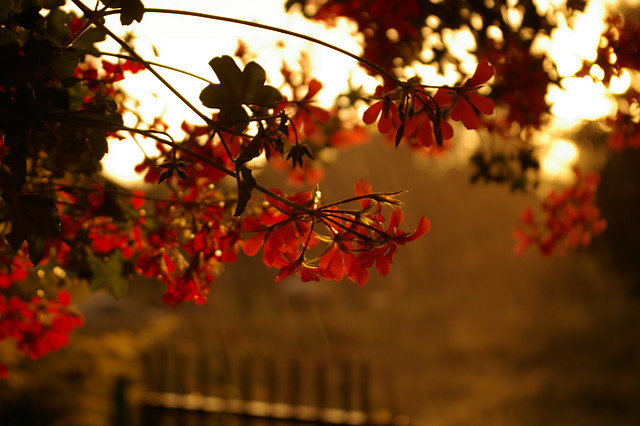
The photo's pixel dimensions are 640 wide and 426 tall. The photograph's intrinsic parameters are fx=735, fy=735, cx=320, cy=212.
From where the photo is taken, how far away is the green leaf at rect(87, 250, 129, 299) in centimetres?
121

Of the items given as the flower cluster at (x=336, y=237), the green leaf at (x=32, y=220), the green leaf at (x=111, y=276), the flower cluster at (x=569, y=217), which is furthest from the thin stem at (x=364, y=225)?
the flower cluster at (x=569, y=217)

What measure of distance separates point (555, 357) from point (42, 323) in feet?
27.5

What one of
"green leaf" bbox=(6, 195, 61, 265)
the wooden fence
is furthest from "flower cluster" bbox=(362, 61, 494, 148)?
the wooden fence

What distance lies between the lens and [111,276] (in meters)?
1.22

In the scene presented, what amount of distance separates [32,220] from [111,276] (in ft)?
1.55

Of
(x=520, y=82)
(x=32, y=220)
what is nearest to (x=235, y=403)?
(x=520, y=82)

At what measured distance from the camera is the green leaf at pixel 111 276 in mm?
1214

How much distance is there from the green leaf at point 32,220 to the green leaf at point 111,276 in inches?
17.5

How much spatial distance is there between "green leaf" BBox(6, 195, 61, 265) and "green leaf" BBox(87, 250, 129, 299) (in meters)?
0.44

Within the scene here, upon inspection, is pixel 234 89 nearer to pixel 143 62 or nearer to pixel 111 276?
pixel 143 62

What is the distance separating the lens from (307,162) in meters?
1.87

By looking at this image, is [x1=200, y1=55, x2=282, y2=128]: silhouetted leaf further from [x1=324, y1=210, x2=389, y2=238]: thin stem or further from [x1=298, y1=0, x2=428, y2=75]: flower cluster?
[x1=298, y1=0, x2=428, y2=75]: flower cluster

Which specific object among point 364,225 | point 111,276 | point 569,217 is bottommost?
point 364,225

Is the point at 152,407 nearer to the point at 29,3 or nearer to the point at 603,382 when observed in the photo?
the point at 29,3
